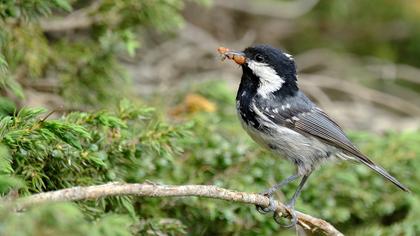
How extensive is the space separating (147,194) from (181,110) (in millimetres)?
2085

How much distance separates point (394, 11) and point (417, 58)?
2.02 feet

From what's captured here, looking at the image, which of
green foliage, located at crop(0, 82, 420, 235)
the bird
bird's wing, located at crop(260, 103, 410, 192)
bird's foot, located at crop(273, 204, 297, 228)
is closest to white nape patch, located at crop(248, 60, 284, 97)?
the bird

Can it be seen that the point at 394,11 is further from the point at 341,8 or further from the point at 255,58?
the point at 255,58

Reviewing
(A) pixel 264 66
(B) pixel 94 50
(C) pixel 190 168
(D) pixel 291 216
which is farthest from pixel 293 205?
(B) pixel 94 50

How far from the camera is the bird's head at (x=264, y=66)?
338 cm

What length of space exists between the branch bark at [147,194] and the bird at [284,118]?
57cm

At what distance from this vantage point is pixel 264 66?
3.39 metres

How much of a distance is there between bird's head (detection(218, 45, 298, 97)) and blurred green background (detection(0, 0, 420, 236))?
0.40 metres

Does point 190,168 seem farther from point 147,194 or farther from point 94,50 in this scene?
point 147,194

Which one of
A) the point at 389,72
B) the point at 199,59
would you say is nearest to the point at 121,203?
the point at 199,59

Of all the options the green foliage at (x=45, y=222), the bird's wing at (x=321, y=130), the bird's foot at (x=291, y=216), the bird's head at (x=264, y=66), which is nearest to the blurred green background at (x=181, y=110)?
the green foliage at (x=45, y=222)

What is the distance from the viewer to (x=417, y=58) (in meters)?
6.29

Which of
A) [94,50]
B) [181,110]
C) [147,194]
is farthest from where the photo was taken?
[181,110]

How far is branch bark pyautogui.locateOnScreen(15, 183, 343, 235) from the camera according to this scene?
185 cm
